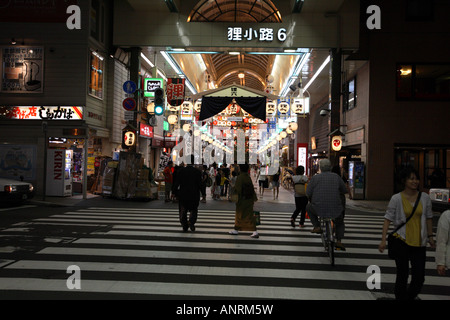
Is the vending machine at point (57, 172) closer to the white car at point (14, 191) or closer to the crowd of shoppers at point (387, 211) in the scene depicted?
the white car at point (14, 191)

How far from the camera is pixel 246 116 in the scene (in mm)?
30859

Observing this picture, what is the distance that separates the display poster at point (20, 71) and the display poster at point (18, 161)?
2.74 m

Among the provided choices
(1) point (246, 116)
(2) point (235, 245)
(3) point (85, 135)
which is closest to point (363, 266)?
(2) point (235, 245)

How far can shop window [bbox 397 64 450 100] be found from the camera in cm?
2073

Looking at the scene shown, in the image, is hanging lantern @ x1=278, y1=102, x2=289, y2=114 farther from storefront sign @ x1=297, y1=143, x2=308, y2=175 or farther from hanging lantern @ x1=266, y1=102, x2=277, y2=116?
storefront sign @ x1=297, y1=143, x2=308, y2=175

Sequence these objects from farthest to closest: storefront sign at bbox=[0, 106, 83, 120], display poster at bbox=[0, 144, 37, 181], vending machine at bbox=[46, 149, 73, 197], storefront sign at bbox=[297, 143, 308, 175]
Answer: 1. storefront sign at bbox=[297, 143, 308, 175]
2. display poster at bbox=[0, 144, 37, 181]
3. storefront sign at bbox=[0, 106, 83, 120]
4. vending machine at bbox=[46, 149, 73, 197]

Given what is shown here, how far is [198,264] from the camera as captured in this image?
6828 millimetres

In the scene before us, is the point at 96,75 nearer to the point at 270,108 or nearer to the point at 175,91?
the point at 175,91

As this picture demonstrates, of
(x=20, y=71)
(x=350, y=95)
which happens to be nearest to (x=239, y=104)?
(x=350, y=95)

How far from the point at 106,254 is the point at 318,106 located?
29.1 m

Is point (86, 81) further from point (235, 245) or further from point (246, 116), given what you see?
point (246, 116)

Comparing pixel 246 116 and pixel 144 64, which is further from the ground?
pixel 144 64

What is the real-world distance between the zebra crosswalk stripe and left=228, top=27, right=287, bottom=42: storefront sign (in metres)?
11.5

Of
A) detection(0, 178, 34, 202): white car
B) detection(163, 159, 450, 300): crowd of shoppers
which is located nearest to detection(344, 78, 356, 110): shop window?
detection(163, 159, 450, 300): crowd of shoppers
